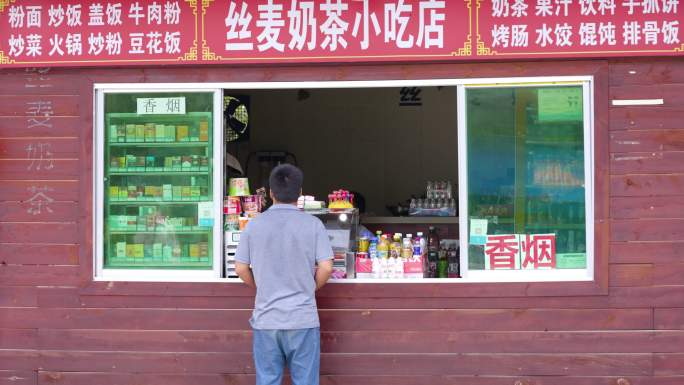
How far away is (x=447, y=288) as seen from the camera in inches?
192

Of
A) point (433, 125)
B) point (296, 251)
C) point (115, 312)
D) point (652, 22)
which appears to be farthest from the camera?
point (433, 125)

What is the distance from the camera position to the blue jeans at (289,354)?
409 centimetres

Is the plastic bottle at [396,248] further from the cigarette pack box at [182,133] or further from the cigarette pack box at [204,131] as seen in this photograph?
the cigarette pack box at [182,133]

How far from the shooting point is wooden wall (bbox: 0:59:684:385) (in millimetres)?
4809

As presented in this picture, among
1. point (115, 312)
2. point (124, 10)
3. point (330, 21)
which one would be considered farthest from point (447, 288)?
point (124, 10)

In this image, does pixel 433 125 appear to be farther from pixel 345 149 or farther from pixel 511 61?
pixel 511 61

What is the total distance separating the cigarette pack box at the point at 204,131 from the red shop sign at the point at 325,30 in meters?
0.45

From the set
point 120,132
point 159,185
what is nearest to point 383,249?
point 159,185

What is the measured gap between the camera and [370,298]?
4906 millimetres

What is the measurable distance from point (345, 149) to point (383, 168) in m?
0.67

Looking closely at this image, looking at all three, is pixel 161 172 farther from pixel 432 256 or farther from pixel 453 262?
pixel 453 262

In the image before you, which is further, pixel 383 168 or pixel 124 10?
pixel 383 168

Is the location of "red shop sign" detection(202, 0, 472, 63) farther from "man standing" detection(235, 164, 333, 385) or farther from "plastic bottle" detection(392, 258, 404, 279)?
Result: "plastic bottle" detection(392, 258, 404, 279)

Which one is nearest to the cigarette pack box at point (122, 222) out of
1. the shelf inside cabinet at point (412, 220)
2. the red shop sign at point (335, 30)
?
the red shop sign at point (335, 30)
